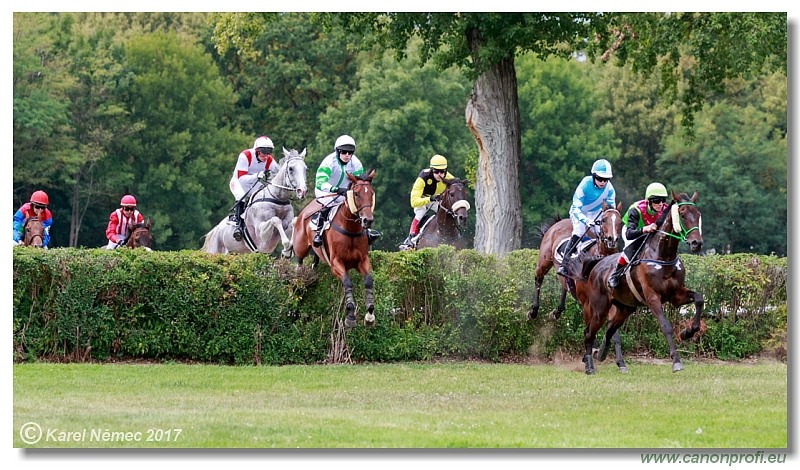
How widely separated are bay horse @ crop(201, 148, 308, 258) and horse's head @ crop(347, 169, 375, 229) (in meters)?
2.01

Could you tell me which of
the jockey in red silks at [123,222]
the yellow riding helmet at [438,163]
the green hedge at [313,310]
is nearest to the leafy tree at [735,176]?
the green hedge at [313,310]

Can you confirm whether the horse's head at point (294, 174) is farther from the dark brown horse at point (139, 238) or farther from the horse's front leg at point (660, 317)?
the horse's front leg at point (660, 317)

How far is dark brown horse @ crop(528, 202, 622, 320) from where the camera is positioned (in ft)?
52.7

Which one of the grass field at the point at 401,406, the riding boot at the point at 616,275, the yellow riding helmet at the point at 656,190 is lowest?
the grass field at the point at 401,406

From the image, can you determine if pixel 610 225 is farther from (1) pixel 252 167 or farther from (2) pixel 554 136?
(2) pixel 554 136

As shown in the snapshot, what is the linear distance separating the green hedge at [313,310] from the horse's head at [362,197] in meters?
1.98

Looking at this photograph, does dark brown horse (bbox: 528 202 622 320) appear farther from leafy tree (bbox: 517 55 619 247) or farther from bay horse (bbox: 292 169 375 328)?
leafy tree (bbox: 517 55 619 247)

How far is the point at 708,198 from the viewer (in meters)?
53.0

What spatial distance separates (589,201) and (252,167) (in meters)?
5.56

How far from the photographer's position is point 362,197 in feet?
50.3

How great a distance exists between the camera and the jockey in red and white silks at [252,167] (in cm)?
1892

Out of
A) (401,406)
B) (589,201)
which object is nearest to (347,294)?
(401,406)

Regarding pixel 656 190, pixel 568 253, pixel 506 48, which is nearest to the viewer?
pixel 656 190

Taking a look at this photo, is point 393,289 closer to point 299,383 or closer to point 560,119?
point 299,383
